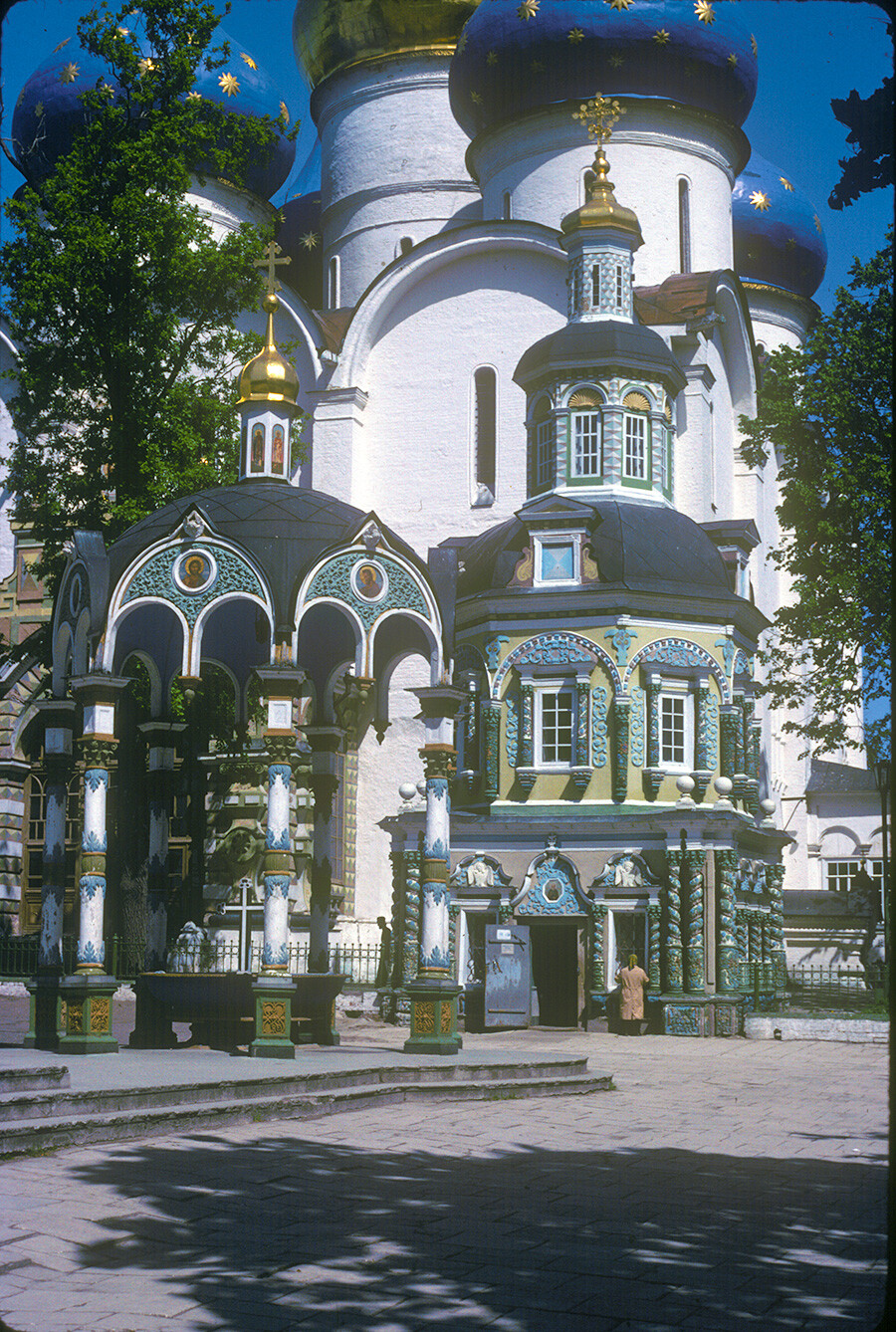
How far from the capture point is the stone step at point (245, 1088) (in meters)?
9.32

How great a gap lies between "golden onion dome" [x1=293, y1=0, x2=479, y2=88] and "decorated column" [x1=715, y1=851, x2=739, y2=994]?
64.5 ft

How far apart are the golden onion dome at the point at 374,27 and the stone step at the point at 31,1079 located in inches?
1136

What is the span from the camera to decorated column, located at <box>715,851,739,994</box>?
22781 millimetres

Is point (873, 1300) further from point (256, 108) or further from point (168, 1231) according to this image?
point (256, 108)

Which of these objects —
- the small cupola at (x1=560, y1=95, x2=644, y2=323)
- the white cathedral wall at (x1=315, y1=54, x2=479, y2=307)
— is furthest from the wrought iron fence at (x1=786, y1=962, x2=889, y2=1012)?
the white cathedral wall at (x1=315, y1=54, x2=479, y2=307)

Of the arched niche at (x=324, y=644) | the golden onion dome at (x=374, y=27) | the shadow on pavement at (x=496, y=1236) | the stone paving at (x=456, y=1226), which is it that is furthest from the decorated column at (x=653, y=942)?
the golden onion dome at (x=374, y=27)

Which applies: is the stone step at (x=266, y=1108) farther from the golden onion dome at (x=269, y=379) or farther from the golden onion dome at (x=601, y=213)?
the golden onion dome at (x=601, y=213)

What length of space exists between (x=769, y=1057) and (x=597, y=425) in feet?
39.5

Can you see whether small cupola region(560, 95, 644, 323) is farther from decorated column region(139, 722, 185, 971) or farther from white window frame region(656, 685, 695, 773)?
decorated column region(139, 722, 185, 971)

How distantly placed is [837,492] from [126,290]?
33.6 feet

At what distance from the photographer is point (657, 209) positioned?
31656 mm

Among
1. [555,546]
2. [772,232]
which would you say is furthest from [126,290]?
[772,232]

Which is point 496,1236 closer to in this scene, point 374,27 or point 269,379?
point 269,379

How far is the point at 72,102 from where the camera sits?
31484 mm
